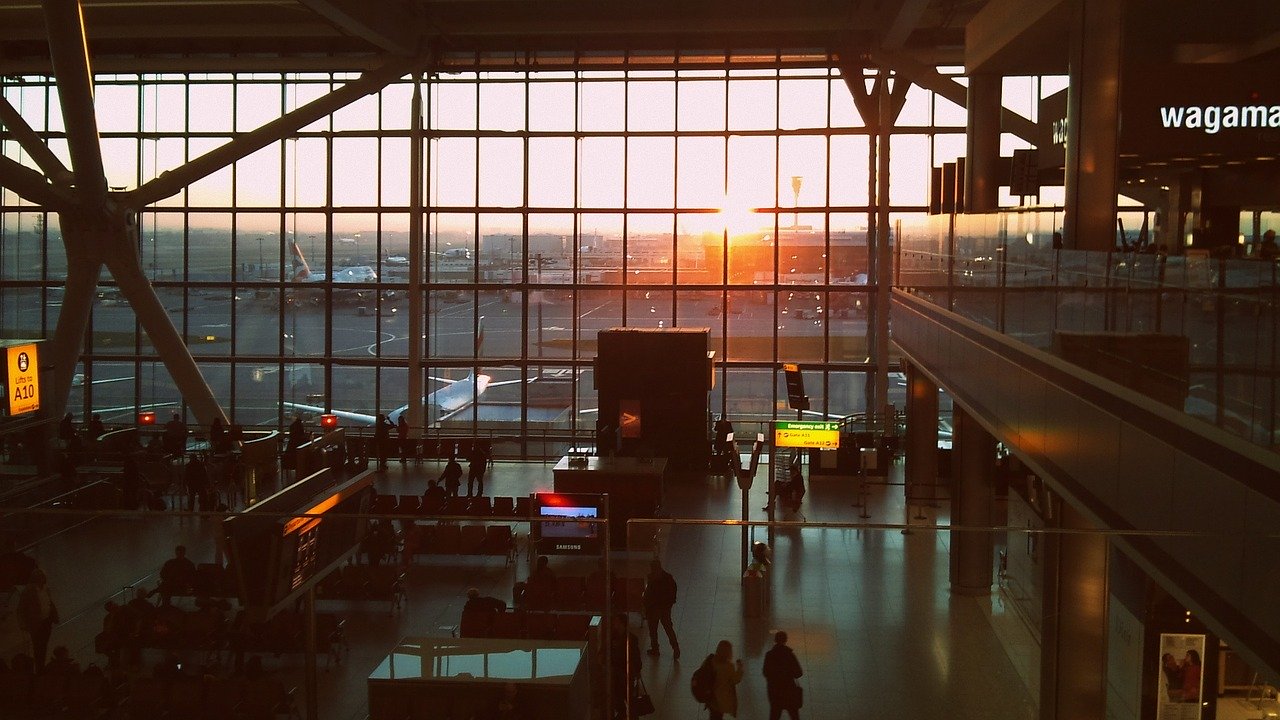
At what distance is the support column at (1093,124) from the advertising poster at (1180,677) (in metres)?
4.30

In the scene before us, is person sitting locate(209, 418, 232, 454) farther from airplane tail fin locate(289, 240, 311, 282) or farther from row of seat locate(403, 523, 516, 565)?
row of seat locate(403, 523, 516, 565)

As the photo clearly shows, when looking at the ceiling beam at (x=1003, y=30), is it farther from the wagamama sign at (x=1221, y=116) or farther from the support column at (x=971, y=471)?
the support column at (x=971, y=471)

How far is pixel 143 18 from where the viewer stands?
29.5 meters

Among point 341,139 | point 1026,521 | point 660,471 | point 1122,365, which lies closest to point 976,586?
point 1026,521

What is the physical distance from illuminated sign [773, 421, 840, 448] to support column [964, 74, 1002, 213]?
4.36 meters

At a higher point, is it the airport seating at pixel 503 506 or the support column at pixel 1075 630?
the support column at pixel 1075 630

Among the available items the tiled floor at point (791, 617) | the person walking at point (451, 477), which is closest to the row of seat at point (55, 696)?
the tiled floor at point (791, 617)

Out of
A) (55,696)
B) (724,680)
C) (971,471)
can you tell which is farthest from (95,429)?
(724,680)

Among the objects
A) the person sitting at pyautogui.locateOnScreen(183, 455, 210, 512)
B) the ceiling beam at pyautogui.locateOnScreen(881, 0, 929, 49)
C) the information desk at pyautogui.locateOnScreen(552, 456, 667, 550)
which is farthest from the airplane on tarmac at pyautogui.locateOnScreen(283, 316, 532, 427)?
the ceiling beam at pyautogui.locateOnScreen(881, 0, 929, 49)

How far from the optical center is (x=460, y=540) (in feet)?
34.6

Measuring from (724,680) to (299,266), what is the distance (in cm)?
2570

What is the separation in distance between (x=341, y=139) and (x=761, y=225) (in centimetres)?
1084

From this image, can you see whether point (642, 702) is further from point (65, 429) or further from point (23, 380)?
point (65, 429)

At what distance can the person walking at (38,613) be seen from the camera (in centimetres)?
862
